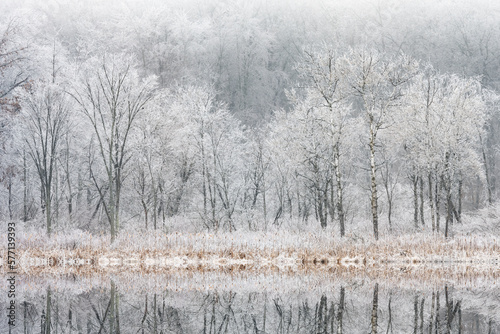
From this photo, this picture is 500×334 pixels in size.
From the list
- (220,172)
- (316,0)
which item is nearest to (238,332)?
(220,172)

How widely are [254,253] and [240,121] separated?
62.6 ft

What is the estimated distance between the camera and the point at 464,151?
33.4 m

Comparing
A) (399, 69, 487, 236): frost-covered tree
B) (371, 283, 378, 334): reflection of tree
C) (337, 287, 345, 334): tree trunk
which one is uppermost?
(399, 69, 487, 236): frost-covered tree

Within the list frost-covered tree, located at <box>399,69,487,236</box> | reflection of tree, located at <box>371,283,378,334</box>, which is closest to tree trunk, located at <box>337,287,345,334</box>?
reflection of tree, located at <box>371,283,378,334</box>

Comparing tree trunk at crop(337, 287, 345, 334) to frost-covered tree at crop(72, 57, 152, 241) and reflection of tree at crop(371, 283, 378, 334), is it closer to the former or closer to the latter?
reflection of tree at crop(371, 283, 378, 334)

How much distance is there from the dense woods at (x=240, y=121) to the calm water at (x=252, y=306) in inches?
380

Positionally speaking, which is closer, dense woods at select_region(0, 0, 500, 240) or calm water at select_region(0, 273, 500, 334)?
calm water at select_region(0, 273, 500, 334)

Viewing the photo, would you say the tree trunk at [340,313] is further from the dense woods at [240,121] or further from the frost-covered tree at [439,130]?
the frost-covered tree at [439,130]

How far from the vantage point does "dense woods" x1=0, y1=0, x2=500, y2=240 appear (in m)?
26.8

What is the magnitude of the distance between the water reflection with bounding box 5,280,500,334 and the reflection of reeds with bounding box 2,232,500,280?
21.6 ft

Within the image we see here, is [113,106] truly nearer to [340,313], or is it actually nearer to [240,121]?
[240,121]

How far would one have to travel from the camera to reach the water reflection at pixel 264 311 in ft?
31.0

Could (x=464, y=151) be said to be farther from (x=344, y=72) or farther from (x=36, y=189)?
(x=36, y=189)

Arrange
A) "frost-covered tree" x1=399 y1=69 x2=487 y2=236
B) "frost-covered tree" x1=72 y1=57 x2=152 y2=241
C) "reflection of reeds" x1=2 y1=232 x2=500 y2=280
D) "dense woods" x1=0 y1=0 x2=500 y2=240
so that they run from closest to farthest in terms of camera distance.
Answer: "reflection of reeds" x1=2 y1=232 x2=500 y2=280
"frost-covered tree" x1=72 y1=57 x2=152 y2=241
"dense woods" x1=0 y1=0 x2=500 y2=240
"frost-covered tree" x1=399 y1=69 x2=487 y2=236
